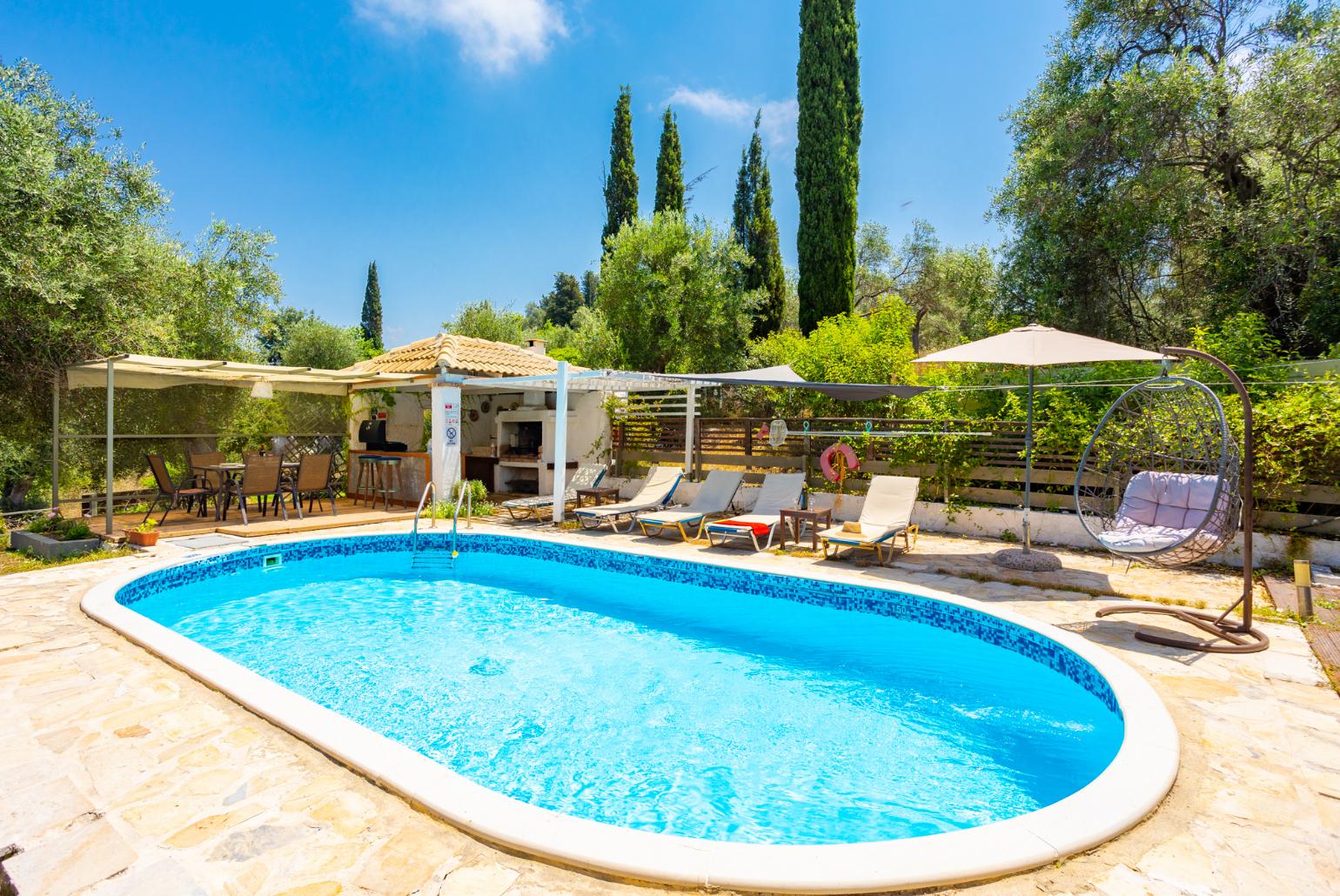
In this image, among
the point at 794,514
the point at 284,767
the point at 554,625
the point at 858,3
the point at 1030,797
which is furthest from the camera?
the point at 858,3

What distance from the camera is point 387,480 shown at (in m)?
Result: 12.5

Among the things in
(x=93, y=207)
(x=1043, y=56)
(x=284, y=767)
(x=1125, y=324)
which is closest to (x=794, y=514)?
(x=284, y=767)

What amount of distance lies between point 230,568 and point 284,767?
20.3ft

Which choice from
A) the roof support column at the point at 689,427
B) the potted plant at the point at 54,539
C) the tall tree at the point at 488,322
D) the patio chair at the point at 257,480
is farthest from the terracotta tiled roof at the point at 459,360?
the tall tree at the point at 488,322

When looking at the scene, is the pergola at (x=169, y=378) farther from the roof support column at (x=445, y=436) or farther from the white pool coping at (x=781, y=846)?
the white pool coping at (x=781, y=846)

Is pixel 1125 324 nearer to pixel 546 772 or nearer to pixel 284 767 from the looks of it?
pixel 546 772

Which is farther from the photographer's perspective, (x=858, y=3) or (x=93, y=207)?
(x=858, y=3)

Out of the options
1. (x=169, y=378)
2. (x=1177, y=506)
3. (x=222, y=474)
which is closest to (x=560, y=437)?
(x=222, y=474)

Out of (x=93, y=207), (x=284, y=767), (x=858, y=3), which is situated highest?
(x=858, y=3)

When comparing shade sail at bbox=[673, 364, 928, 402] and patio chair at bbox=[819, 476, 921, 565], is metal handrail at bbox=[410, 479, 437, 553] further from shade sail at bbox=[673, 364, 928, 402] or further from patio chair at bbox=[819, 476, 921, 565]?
patio chair at bbox=[819, 476, 921, 565]

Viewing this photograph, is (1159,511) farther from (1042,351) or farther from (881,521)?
(881,521)

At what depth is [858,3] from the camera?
17.5 meters

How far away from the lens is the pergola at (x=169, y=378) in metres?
8.17

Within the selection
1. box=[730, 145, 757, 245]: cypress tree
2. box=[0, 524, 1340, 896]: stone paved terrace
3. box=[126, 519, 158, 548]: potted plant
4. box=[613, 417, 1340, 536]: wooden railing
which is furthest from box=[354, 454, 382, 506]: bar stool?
box=[730, 145, 757, 245]: cypress tree
